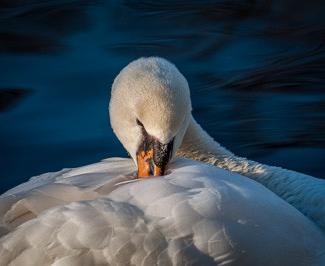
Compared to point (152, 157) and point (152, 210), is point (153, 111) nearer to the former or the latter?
point (152, 157)

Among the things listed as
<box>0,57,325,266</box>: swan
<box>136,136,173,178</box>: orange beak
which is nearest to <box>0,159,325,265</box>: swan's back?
<box>0,57,325,266</box>: swan

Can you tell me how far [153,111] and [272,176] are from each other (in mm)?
731

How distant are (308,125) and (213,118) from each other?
1.70ft

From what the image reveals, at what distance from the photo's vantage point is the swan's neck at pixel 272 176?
5.05 m

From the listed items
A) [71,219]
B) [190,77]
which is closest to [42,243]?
[71,219]

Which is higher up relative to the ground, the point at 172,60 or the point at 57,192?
the point at 57,192

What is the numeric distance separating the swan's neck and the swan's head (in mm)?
438

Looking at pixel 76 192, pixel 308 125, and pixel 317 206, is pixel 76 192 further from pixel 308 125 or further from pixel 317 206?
pixel 308 125

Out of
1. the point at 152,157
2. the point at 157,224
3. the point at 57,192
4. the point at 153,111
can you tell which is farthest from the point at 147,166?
the point at 157,224

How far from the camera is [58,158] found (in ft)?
21.0

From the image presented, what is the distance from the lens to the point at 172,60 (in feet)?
24.4

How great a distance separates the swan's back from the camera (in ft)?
13.9

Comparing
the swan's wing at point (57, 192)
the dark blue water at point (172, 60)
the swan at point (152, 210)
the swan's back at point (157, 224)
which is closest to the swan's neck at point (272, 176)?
the swan at point (152, 210)

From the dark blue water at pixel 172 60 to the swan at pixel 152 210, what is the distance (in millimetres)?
1463
